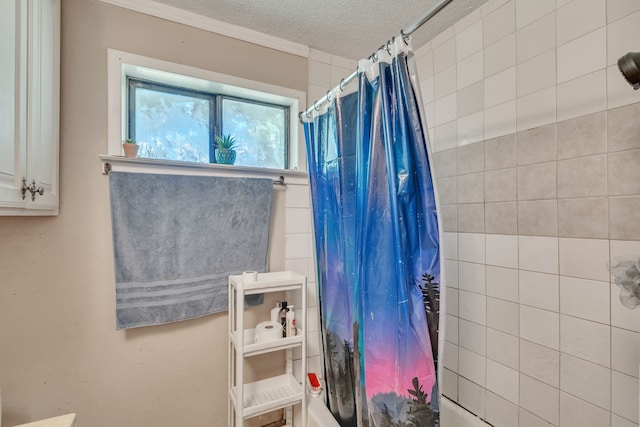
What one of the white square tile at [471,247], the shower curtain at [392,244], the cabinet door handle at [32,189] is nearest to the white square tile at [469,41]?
the shower curtain at [392,244]

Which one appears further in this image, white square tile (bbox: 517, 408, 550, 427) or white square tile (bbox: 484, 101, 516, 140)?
white square tile (bbox: 484, 101, 516, 140)

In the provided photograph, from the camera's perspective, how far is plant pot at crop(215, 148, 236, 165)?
1.50m

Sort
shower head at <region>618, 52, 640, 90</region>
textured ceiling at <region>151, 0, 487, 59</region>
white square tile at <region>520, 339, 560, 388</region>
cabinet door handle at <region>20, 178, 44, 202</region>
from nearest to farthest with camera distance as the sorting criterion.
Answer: shower head at <region>618, 52, 640, 90</region>
cabinet door handle at <region>20, 178, 44, 202</region>
white square tile at <region>520, 339, 560, 388</region>
textured ceiling at <region>151, 0, 487, 59</region>

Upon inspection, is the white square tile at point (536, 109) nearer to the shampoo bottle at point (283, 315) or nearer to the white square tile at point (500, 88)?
the white square tile at point (500, 88)

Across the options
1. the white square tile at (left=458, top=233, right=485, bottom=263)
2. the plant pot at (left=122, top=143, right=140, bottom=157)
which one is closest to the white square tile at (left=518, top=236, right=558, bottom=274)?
the white square tile at (left=458, top=233, right=485, bottom=263)

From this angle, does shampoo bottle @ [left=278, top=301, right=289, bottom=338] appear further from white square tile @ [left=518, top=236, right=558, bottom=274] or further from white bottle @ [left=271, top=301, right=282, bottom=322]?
white square tile @ [left=518, top=236, right=558, bottom=274]

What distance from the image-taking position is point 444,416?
147 centimetres

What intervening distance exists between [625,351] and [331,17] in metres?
1.85

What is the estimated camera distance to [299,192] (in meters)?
1.73

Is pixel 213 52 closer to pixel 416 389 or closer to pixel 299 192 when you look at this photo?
pixel 299 192

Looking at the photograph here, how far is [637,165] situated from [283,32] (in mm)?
1658

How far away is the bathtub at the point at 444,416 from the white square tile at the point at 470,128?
4.46ft

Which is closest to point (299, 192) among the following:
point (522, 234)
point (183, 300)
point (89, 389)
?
point (183, 300)

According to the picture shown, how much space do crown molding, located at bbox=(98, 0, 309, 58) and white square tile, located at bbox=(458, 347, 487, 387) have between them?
1918 mm
